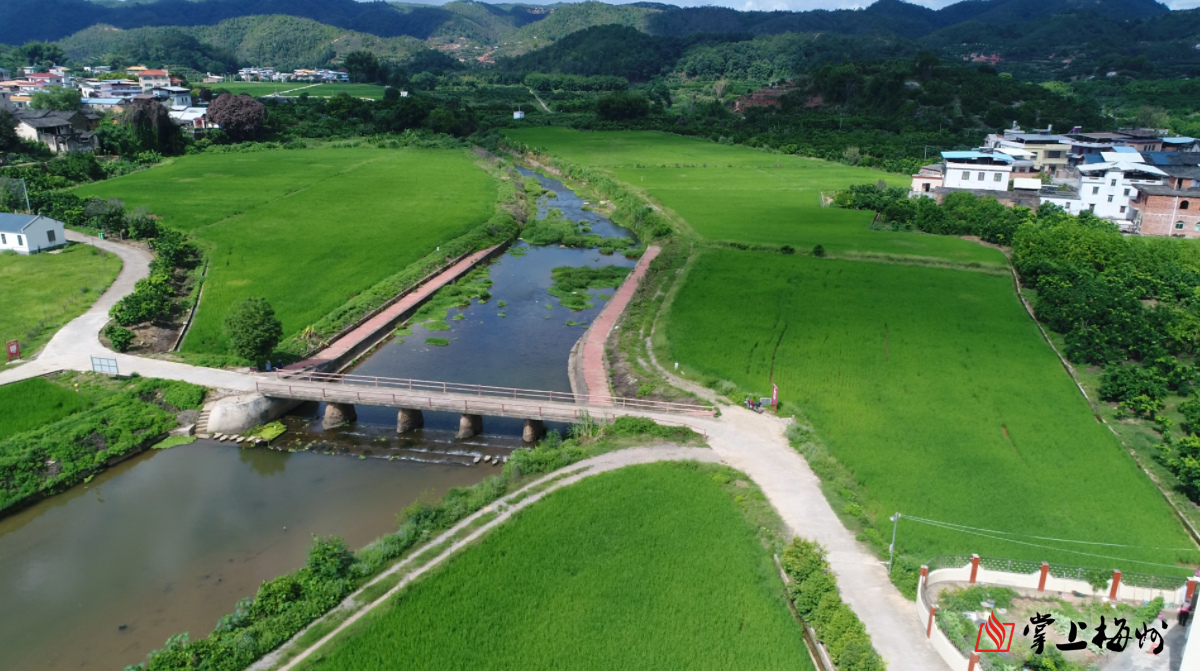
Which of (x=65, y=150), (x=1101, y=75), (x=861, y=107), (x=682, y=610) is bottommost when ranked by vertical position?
(x=682, y=610)

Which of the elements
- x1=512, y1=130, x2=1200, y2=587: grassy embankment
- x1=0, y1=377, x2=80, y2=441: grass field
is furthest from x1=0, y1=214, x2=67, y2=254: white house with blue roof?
x1=512, y1=130, x2=1200, y2=587: grassy embankment

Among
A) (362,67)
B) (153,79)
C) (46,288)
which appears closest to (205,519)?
(46,288)

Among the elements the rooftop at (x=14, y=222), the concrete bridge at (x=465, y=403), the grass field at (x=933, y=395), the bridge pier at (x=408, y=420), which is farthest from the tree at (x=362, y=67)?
the bridge pier at (x=408, y=420)

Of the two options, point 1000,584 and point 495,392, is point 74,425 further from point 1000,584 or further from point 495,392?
point 1000,584

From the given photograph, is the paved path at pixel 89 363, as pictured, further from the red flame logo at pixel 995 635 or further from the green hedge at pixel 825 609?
the red flame logo at pixel 995 635

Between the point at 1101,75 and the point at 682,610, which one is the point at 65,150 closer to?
the point at 682,610

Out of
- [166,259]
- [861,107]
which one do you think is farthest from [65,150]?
[861,107]
